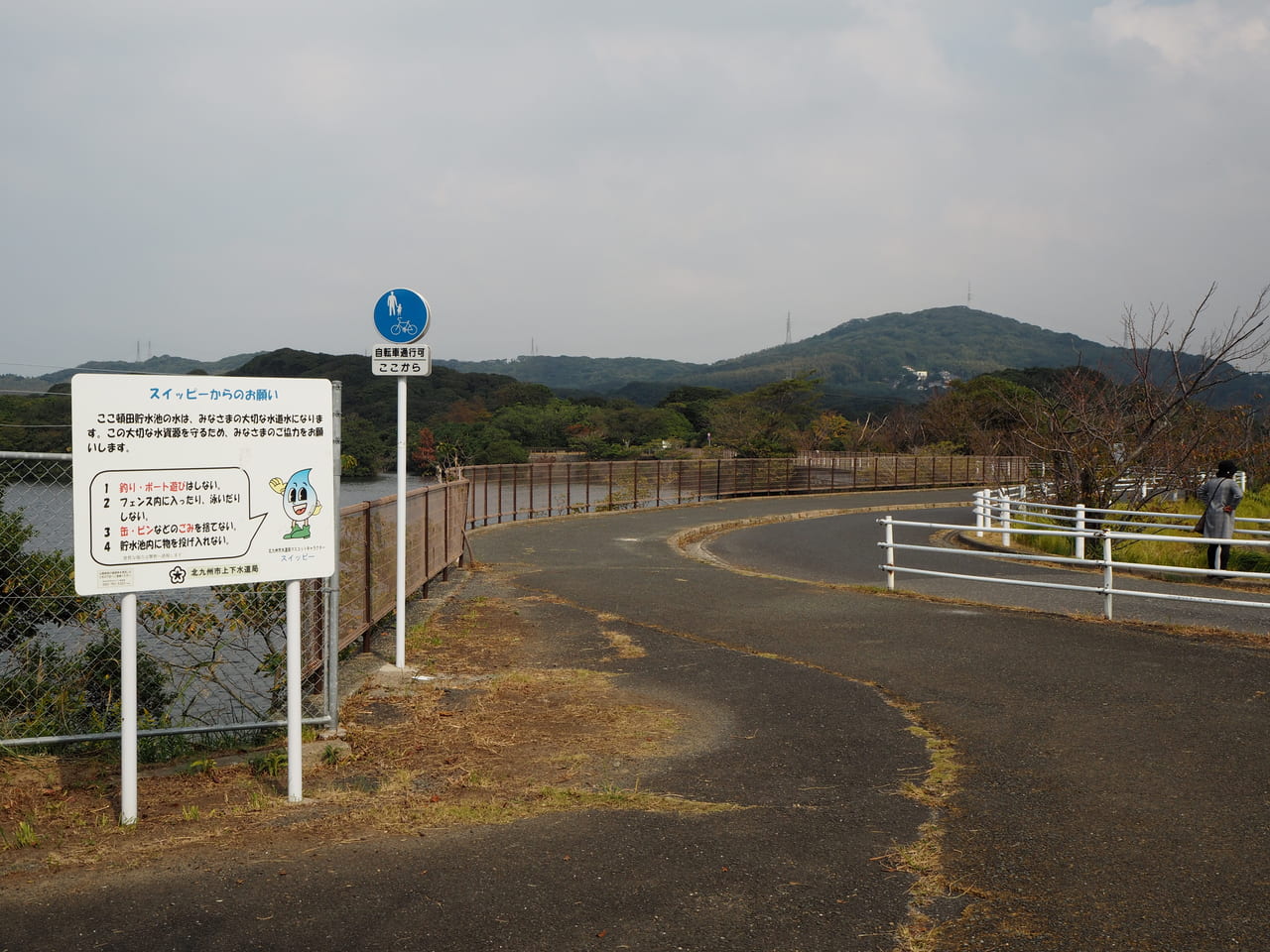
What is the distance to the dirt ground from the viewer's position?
191 inches

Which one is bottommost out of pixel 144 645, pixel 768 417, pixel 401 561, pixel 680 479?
pixel 144 645

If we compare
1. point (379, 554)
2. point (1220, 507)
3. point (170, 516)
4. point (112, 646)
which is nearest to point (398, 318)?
point (379, 554)

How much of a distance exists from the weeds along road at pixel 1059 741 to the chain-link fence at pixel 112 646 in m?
3.45

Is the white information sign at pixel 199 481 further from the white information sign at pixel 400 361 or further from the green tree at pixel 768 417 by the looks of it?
the green tree at pixel 768 417

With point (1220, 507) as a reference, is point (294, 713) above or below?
below

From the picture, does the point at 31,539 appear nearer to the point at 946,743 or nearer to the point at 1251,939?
the point at 946,743

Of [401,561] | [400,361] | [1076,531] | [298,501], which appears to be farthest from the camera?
[1076,531]

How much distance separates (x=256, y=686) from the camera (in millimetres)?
7938

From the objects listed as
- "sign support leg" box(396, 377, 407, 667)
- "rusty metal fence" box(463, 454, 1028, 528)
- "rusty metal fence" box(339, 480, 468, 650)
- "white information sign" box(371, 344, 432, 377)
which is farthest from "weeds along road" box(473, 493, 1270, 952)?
"rusty metal fence" box(463, 454, 1028, 528)

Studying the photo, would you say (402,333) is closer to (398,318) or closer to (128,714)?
(398,318)

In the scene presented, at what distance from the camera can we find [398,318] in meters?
8.12

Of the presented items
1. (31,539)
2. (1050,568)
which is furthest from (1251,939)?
(1050,568)

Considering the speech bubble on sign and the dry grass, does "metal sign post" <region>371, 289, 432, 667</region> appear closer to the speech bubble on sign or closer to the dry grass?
the speech bubble on sign

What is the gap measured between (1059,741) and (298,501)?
4825mm
